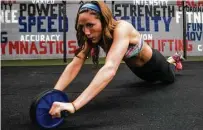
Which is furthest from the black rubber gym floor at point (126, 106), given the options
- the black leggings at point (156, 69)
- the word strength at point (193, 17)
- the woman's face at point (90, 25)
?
the word strength at point (193, 17)

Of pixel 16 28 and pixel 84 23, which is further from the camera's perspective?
pixel 16 28

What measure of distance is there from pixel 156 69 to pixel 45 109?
99 cm

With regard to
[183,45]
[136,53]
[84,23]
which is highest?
[84,23]

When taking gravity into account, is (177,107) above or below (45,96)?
below

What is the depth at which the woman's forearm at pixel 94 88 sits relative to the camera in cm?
120

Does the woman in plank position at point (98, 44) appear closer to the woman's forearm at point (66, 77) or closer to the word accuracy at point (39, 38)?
the woman's forearm at point (66, 77)

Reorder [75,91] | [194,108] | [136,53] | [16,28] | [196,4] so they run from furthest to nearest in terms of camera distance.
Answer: [196,4], [16,28], [75,91], [136,53], [194,108]

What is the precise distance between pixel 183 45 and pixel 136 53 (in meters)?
2.86

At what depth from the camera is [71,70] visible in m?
1.55

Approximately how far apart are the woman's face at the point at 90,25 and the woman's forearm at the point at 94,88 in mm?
184

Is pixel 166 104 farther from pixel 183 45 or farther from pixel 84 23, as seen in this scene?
pixel 183 45

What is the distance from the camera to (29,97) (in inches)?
71.0

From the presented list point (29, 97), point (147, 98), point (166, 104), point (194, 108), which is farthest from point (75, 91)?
point (194, 108)

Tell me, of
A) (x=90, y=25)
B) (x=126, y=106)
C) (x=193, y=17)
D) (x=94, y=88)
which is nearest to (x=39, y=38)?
(x=193, y=17)
